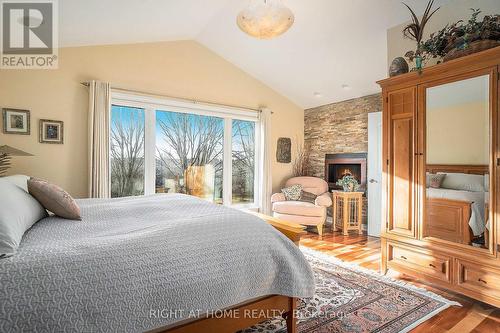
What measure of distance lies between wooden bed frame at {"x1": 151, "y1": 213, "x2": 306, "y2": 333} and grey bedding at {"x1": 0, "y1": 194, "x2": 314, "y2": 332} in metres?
0.09

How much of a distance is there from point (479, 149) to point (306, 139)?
364cm

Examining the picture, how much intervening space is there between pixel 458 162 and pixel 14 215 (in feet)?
10.1

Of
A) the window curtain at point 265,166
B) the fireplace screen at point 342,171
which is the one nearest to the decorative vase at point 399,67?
the fireplace screen at point 342,171

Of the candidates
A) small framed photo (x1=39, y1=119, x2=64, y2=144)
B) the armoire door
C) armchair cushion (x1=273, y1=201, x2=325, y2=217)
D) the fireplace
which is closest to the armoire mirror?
the armoire door

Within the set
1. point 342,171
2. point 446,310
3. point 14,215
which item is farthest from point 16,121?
point 342,171

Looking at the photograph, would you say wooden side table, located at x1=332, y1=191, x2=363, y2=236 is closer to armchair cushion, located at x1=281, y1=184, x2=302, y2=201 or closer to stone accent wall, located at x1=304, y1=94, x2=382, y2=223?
stone accent wall, located at x1=304, y1=94, x2=382, y2=223

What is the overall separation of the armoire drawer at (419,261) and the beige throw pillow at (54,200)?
2.85 meters

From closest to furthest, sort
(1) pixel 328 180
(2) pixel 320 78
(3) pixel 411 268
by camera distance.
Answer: (3) pixel 411 268 → (2) pixel 320 78 → (1) pixel 328 180

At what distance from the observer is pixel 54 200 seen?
5.38ft

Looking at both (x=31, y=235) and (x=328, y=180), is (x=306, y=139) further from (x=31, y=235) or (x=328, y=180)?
(x=31, y=235)

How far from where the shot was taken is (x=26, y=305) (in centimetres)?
91

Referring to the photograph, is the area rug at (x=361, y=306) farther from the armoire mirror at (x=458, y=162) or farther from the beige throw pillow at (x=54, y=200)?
the beige throw pillow at (x=54, y=200)

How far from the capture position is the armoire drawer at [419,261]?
2352 millimetres

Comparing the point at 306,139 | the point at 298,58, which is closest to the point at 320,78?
the point at 298,58
